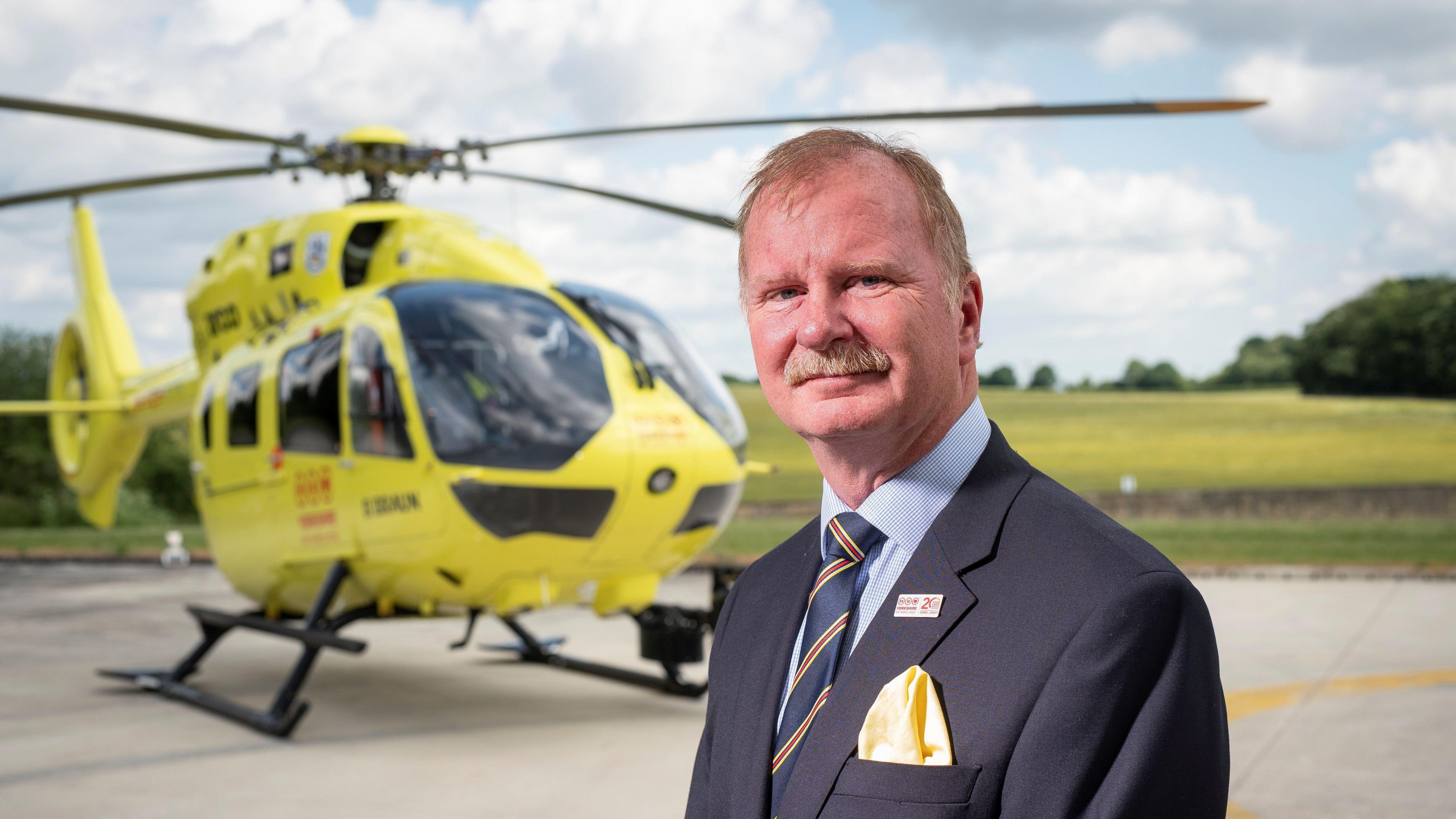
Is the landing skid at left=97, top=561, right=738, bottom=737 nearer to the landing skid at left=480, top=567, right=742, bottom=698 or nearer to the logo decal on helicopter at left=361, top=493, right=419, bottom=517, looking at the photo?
the landing skid at left=480, top=567, right=742, bottom=698

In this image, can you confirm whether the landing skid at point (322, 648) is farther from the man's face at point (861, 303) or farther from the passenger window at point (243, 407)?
the man's face at point (861, 303)

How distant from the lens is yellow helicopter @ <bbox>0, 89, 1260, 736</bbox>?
6.18 m

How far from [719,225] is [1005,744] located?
572cm

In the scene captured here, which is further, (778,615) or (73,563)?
(73,563)

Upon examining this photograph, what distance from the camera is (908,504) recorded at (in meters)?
1.29

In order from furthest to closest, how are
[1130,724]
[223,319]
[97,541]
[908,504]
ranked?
[97,541], [223,319], [908,504], [1130,724]

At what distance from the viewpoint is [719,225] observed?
661 cm

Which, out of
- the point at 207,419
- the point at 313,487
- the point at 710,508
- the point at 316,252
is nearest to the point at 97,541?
the point at 207,419

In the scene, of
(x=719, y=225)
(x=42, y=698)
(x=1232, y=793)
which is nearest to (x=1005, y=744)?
(x=1232, y=793)

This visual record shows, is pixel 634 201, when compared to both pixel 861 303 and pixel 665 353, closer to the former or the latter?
pixel 665 353

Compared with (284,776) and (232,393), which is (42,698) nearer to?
(232,393)

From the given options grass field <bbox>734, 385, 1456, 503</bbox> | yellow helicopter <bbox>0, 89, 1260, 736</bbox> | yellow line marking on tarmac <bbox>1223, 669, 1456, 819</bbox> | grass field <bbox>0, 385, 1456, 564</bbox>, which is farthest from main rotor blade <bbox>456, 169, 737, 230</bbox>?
grass field <bbox>734, 385, 1456, 503</bbox>

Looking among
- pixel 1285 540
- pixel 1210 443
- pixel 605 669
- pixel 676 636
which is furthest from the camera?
pixel 1210 443

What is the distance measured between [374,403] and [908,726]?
581 cm
